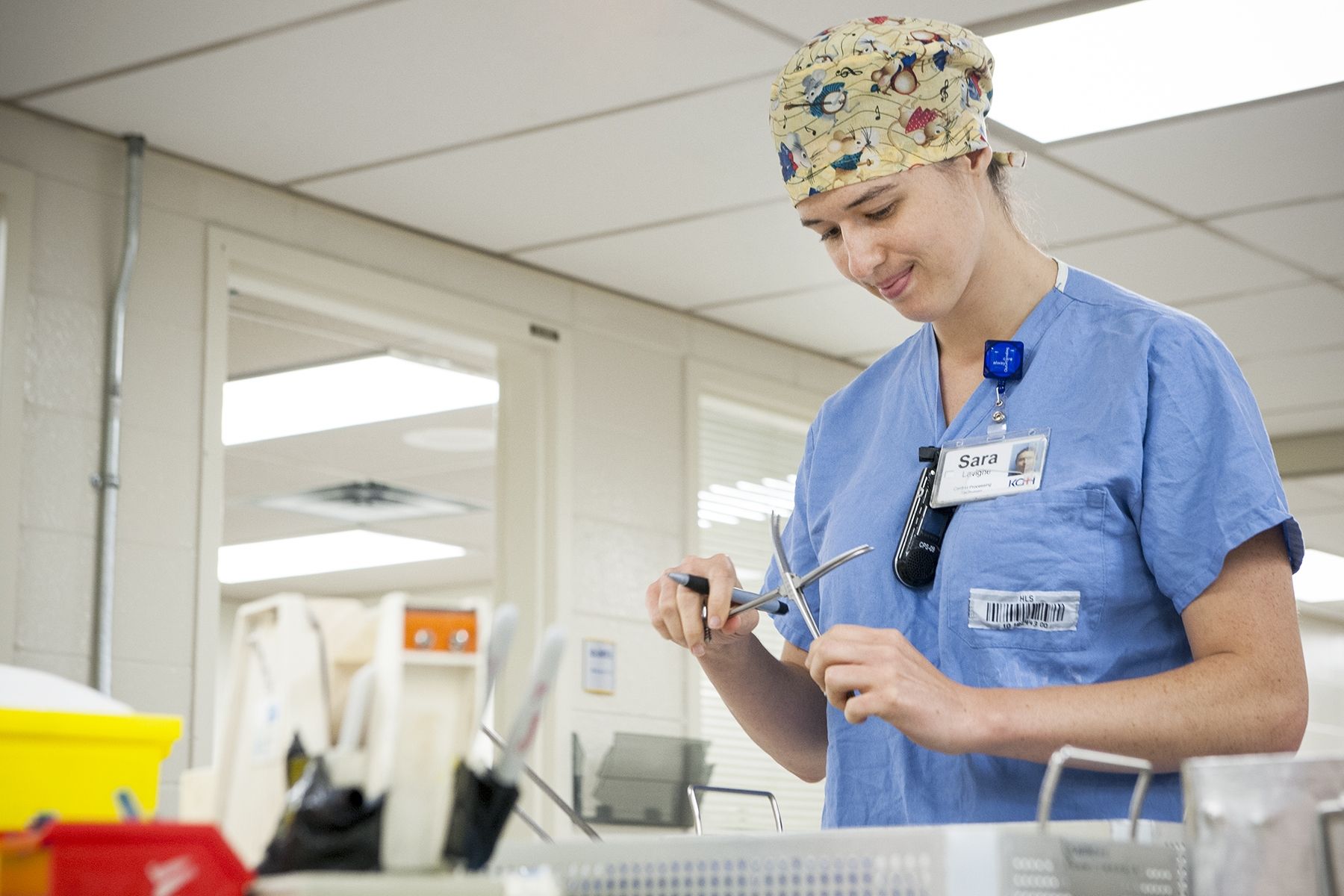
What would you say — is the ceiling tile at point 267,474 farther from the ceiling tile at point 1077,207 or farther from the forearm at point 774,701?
the forearm at point 774,701

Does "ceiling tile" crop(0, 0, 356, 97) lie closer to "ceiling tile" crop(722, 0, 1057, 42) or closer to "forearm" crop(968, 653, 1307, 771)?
"ceiling tile" crop(722, 0, 1057, 42)

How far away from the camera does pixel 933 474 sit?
1579 millimetres

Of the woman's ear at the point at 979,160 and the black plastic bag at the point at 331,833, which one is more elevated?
the woman's ear at the point at 979,160

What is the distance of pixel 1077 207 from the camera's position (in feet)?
13.9

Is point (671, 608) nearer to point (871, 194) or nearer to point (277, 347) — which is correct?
point (871, 194)

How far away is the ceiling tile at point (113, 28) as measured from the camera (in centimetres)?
305

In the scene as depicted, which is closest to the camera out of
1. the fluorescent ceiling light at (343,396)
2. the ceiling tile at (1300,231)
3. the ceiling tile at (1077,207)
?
the ceiling tile at (1077,207)

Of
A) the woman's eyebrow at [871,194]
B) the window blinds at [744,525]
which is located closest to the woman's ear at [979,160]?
the woman's eyebrow at [871,194]

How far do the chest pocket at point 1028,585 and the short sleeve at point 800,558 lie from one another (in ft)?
0.94

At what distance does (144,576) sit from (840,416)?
7.39ft

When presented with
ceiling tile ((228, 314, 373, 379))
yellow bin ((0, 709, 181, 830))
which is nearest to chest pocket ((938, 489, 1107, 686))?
yellow bin ((0, 709, 181, 830))

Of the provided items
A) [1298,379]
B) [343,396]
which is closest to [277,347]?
[343,396]

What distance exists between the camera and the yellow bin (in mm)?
1112

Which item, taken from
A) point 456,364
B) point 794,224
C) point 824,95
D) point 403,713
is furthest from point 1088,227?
point 403,713
